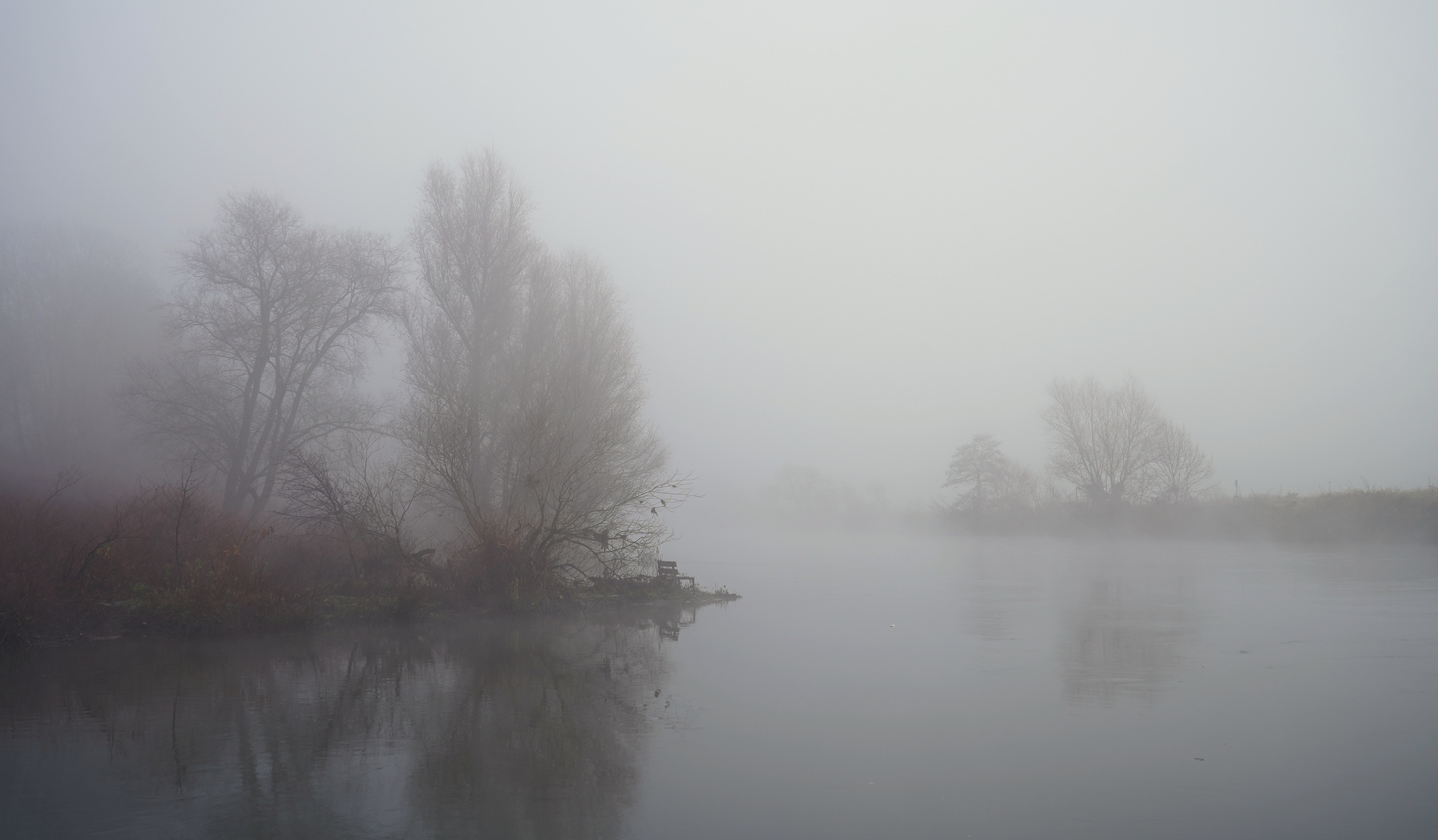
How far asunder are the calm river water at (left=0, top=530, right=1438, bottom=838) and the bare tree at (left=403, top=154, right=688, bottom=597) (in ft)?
10.5

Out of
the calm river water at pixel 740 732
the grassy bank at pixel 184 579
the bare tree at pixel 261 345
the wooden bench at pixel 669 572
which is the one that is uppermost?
the bare tree at pixel 261 345

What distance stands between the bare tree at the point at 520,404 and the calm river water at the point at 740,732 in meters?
3.19

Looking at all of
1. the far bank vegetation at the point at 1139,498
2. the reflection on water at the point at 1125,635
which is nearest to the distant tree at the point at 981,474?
the far bank vegetation at the point at 1139,498

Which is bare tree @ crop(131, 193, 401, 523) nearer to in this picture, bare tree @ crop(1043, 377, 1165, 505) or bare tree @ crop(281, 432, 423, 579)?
bare tree @ crop(281, 432, 423, 579)

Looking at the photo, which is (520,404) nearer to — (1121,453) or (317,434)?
(317,434)

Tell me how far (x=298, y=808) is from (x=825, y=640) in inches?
349

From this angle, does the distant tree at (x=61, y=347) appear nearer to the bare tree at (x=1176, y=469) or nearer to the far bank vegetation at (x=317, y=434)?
the far bank vegetation at (x=317, y=434)

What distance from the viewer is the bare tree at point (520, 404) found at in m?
15.1

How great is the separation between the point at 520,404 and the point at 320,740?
46.7 feet

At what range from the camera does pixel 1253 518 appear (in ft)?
121

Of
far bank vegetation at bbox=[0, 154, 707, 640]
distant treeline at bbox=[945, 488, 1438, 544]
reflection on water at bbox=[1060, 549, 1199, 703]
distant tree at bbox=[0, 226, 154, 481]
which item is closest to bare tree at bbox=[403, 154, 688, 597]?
far bank vegetation at bbox=[0, 154, 707, 640]

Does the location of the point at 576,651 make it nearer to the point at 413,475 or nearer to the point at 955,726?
the point at 955,726

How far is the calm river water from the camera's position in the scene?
4.74 m

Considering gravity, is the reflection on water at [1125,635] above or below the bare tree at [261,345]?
below
